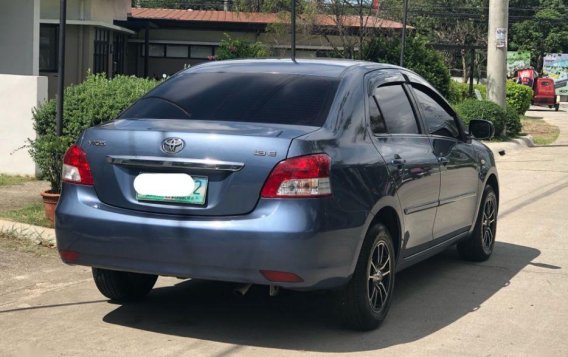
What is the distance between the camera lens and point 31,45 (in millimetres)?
16172

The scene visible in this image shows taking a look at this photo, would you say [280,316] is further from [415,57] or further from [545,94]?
[545,94]

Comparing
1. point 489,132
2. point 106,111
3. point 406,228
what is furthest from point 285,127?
point 106,111

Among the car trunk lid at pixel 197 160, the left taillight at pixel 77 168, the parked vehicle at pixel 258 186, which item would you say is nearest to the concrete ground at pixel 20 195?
the parked vehicle at pixel 258 186

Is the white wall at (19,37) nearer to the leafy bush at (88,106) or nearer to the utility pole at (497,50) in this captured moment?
the leafy bush at (88,106)

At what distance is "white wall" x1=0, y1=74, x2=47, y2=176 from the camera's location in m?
11.7

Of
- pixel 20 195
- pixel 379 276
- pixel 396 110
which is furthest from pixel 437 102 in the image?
pixel 20 195

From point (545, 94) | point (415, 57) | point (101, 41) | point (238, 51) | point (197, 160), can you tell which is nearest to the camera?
point (197, 160)

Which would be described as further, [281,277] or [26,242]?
[26,242]

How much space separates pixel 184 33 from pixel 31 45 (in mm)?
19355

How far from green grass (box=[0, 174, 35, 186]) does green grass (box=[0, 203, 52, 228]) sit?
6.17 ft

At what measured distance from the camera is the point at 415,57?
70.4ft

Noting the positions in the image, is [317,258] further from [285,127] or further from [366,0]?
[366,0]

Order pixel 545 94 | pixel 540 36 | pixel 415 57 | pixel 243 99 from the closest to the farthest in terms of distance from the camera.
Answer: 1. pixel 243 99
2. pixel 415 57
3. pixel 545 94
4. pixel 540 36

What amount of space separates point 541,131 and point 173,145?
74.9 ft
